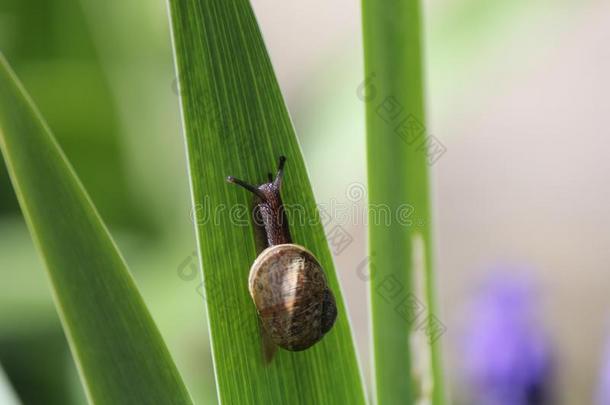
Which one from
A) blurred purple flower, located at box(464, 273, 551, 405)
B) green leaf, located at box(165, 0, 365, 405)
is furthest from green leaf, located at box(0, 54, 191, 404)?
blurred purple flower, located at box(464, 273, 551, 405)

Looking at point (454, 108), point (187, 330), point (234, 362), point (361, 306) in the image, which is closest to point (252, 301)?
point (234, 362)

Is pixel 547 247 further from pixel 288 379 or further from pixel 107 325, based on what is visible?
pixel 107 325

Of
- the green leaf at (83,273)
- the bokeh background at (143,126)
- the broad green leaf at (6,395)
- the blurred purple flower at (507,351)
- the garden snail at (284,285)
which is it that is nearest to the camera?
the green leaf at (83,273)

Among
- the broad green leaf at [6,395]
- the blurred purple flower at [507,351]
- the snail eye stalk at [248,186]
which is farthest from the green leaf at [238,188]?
the blurred purple flower at [507,351]

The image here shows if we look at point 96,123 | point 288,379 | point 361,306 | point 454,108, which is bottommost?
point 288,379

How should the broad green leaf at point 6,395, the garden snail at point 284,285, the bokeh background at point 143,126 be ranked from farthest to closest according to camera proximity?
the bokeh background at point 143,126 → the broad green leaf at point 6,395 → the garden snail at point 284,285

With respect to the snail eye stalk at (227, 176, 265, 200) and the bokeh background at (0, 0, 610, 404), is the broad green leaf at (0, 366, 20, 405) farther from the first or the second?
the snail eye stalk at (227, 176, 265, 200)

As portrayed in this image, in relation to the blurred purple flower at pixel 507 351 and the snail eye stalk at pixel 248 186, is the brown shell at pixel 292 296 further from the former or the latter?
the blurred purple flower at pixel 507 351
